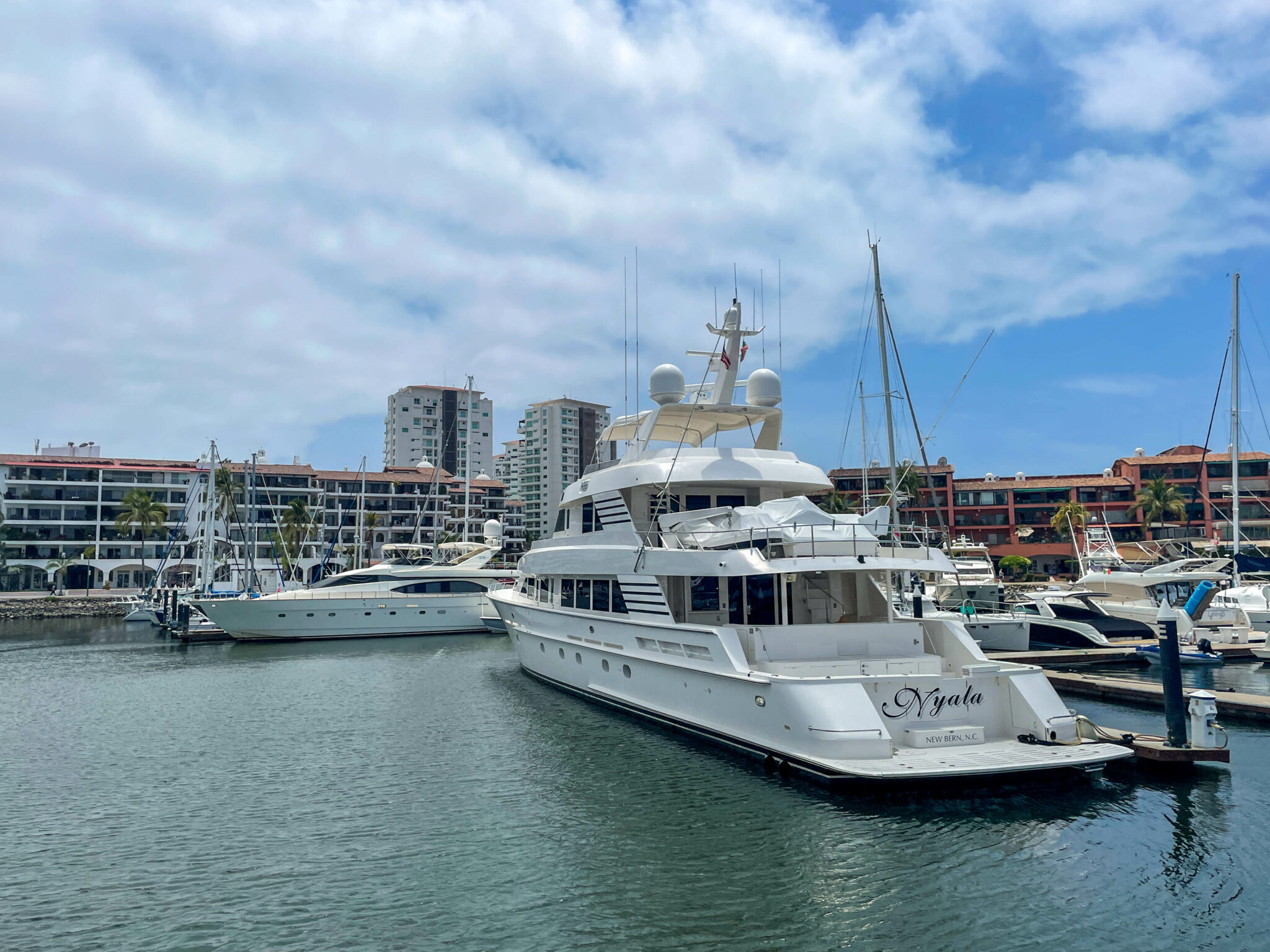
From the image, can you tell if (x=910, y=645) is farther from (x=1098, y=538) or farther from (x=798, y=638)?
(x=1098, y=538)

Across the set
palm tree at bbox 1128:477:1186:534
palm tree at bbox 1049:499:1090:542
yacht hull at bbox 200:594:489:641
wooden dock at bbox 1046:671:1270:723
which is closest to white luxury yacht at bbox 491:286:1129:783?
wooden dock at bbox 1046:671:1270:723

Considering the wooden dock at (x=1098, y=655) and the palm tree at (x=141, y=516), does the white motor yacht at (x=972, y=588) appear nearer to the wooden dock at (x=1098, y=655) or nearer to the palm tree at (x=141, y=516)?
the wooden dock at (x=1098, y=655)

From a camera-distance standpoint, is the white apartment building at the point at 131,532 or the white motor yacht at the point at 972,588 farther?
the white apartment building at the point at 131,532

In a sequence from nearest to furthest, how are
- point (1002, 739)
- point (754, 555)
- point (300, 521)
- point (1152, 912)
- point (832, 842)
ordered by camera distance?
point (1152, 912), point (832, 842), point (1002, 739), point (754, 555), point (300, 521)

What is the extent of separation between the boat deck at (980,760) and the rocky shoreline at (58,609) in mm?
58344

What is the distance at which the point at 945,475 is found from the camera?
7500cm

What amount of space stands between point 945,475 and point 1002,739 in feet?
221

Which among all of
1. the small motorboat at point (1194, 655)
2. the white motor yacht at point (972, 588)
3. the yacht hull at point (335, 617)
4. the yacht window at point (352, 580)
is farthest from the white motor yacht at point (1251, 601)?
the yacht window at point (352, 580)

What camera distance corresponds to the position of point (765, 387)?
20188mm

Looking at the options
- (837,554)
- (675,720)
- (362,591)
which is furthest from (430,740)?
(362,591)

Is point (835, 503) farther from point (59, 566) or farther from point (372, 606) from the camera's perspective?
point (59, 566)

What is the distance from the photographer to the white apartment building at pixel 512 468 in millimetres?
124688

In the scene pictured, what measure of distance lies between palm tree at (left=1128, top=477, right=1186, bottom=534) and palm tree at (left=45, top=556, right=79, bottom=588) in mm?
89770

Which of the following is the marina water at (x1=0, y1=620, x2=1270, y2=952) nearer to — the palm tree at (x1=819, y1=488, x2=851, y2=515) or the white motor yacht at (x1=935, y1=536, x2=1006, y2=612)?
the white motor yacht at (x1=935, y1=536, x2=1006, y2=612)
